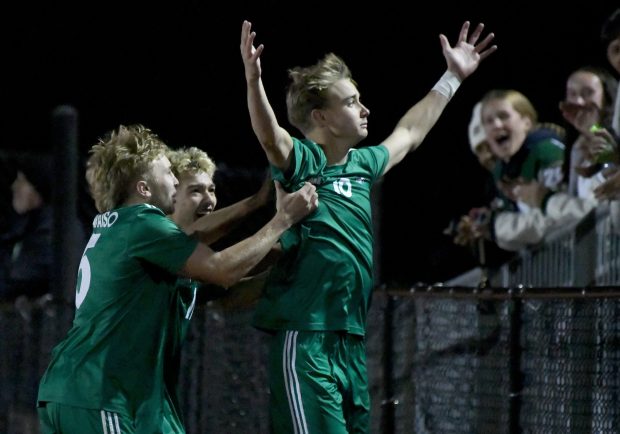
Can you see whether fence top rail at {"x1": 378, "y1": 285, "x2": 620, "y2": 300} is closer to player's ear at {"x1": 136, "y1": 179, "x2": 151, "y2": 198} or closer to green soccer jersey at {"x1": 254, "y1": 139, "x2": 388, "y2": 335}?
green soccer jersey at {"x1": 254, "y1": 139, "x2": 388, "y2": 335}

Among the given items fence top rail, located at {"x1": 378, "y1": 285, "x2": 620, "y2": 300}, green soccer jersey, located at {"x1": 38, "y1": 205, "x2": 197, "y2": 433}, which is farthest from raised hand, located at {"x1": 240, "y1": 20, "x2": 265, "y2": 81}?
fence top rail, located at {"x1": 378, "y1": 285, "x2": 620, "y2": 300}

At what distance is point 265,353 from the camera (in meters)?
6.36

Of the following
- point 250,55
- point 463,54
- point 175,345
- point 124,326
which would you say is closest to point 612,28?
point 463,54

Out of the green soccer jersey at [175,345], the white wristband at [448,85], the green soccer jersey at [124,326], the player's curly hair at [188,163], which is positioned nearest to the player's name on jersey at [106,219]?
the green soccer jersey at [124,326]

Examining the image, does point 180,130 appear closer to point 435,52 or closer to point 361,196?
point 435,52

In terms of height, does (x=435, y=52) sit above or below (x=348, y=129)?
above

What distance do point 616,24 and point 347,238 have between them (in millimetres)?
2072

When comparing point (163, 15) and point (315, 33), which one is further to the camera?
point (163, 15)

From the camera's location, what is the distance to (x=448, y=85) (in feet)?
17.1

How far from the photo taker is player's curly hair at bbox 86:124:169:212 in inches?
181

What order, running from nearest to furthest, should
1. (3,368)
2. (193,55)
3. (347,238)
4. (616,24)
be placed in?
1. (347,238)
2. (616,24)
3. (3,368)
4. (193,55)

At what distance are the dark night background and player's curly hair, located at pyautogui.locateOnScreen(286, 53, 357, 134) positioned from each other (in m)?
5.12

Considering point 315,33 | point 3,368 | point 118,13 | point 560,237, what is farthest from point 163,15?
point 560,237

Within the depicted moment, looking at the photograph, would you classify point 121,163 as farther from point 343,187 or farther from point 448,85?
point 448,85
